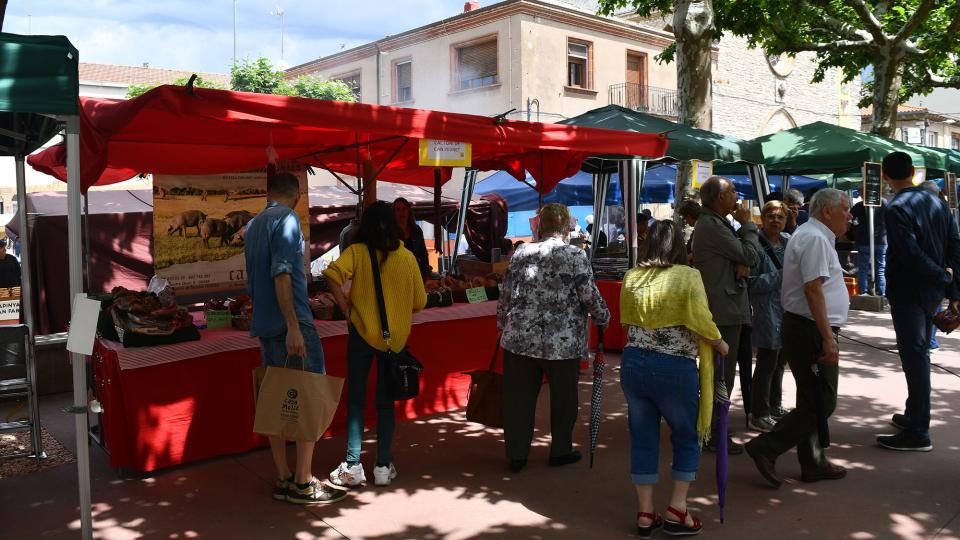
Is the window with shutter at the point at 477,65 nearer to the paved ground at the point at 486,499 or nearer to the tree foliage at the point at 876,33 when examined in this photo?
the tree foliage at the point at 876,33

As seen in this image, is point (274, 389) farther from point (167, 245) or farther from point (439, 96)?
→ point (439, 96)

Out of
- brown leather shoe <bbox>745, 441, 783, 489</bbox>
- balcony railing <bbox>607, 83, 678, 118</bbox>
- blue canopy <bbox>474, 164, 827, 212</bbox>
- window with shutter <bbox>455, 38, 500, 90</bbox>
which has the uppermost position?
window with shutter <bbox>455, 38, 500, 90</bbox>

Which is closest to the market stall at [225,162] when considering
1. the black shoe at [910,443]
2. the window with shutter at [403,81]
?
the black shoe at [910,443]

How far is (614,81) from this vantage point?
87.0 feet

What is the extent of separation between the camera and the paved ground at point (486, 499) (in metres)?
3.83

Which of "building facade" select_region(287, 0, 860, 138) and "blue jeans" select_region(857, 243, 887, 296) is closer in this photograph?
"blue jeans" select_region(857, 243, 887, 296)

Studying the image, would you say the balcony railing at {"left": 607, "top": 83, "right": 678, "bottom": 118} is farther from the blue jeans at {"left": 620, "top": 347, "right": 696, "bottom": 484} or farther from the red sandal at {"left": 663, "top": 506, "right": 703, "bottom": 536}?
the red sandal at {"left": 663, "top": 506, "right": 703, "bottom": 536}

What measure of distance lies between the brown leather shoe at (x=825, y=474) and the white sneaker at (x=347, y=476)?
259 centimetres

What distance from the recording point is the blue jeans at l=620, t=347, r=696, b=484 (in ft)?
11.7

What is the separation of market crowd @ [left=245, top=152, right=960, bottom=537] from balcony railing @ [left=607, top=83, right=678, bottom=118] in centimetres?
2201

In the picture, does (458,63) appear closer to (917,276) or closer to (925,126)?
(917,276)

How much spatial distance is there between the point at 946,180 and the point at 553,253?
38.4 ft

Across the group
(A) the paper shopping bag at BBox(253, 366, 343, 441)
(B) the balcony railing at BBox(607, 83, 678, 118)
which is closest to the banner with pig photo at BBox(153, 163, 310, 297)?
(A) the paper shopping bag at BBox(253, 366, 343, 441)

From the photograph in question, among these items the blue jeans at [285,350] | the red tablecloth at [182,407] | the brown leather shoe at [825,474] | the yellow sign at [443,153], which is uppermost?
the yellow sign at [443,153]
